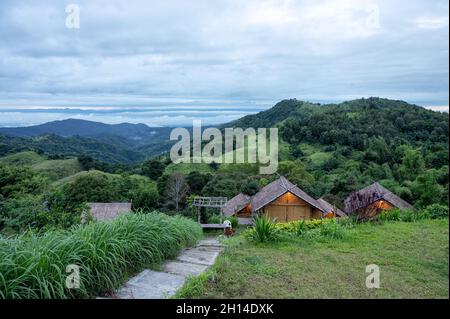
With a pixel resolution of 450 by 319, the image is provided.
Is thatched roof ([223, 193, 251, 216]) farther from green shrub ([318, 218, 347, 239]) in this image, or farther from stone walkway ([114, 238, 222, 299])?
stone walkway ([114, 238, 222, 299])

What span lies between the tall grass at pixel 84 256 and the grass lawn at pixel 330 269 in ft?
2.54

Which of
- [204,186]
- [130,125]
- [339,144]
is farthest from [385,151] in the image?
[130,125]

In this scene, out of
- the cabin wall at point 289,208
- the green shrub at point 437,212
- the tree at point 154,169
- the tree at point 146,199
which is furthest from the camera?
the tree at point 154,169

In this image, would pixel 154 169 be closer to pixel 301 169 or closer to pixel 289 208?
pixel 301 169

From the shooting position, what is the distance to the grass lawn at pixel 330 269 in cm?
356

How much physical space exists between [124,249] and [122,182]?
3864 cm

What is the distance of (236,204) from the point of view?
3247cm

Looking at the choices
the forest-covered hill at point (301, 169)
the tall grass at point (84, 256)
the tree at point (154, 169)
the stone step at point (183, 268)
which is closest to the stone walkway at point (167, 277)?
the stone step at point (183, 268)

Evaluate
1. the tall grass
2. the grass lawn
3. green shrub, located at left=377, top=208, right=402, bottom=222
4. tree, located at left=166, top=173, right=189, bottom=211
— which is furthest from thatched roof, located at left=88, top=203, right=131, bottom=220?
the tall grass

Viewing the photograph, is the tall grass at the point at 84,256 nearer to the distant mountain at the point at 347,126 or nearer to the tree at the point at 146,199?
the tree at the point at 146,199

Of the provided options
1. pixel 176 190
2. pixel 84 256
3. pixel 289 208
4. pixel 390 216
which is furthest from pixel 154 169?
pixel 84 256

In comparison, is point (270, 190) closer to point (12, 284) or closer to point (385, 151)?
point (12, 284)

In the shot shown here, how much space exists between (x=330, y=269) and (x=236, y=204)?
2821cm
